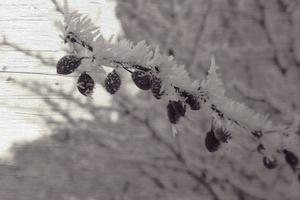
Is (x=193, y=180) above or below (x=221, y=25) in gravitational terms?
below

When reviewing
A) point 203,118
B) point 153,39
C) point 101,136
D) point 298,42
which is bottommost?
point 101,136

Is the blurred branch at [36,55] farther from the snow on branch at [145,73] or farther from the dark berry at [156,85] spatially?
the dark berry at [156,85]

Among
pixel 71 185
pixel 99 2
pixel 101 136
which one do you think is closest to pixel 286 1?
pixel 99 2

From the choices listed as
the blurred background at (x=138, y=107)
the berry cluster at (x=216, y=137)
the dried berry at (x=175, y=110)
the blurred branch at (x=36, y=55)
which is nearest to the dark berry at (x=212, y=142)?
the berry cluster at (x=216, y=137)

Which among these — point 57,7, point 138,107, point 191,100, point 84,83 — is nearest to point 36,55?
point 57,7

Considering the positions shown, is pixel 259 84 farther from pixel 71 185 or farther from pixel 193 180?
pixel 71 185

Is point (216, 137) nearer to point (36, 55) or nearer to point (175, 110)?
point (175, 110)
